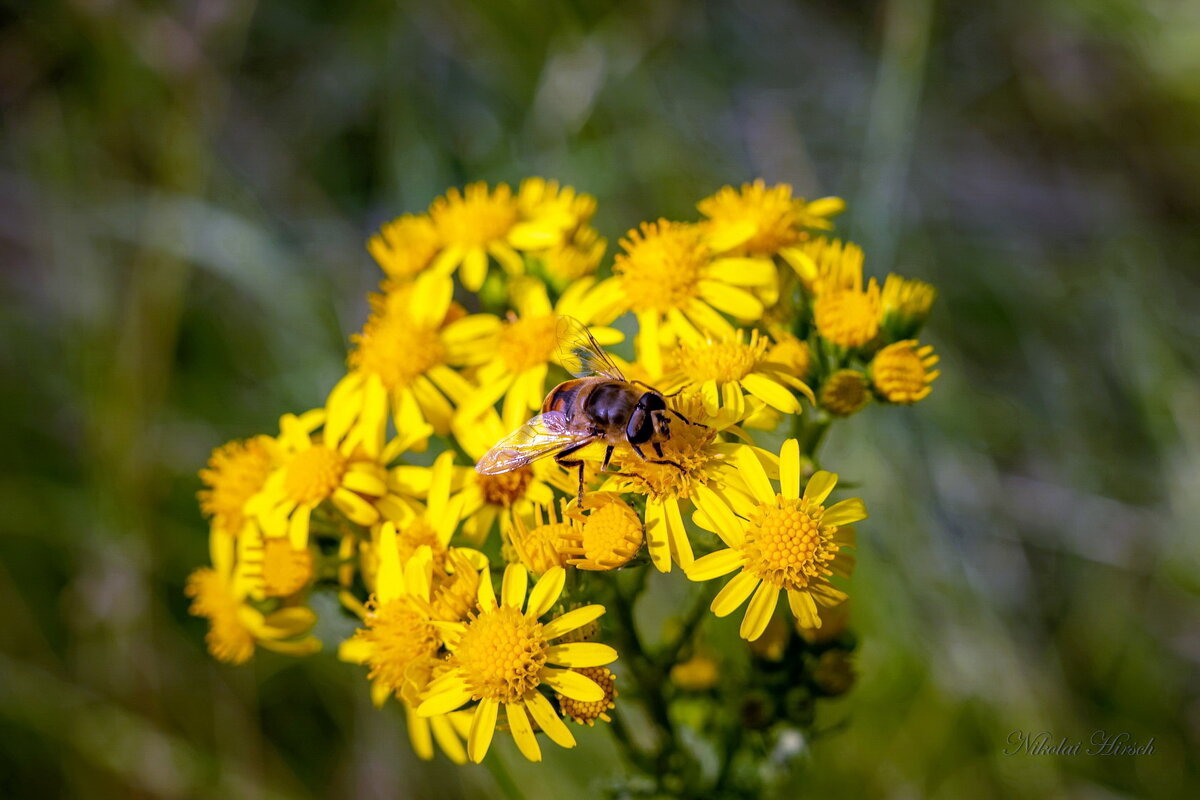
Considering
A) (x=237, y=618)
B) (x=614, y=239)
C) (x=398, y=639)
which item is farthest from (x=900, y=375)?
(x=614, y=239)

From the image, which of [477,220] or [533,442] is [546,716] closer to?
[533,442]

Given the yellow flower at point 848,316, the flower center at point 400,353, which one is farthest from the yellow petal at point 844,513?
the flower center at point 400,353

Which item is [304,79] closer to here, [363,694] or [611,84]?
[611,84]

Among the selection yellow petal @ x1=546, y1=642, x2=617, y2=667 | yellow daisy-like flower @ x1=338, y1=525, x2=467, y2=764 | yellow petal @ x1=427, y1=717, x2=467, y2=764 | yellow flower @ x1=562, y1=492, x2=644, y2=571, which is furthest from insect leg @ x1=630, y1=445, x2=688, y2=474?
yellow petal @ x1=427, y1=717, x2=467, y2=764

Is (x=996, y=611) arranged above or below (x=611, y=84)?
below

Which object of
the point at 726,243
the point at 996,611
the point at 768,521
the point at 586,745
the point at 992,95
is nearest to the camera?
the point at 768,521

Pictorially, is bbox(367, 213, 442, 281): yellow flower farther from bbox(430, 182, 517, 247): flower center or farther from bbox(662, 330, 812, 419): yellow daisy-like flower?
bbox(662, 330, 812, 419): yellow daisy-like flower

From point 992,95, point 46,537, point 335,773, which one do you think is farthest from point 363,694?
point 992,95
